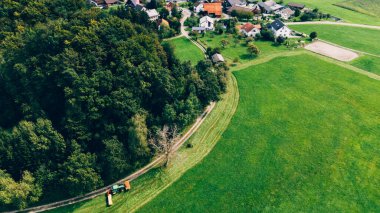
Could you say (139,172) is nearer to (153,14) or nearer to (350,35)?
(153,14)

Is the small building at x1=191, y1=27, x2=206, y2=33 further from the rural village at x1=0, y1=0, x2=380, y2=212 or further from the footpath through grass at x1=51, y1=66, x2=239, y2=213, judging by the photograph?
the footpath through grass at x1=51, y1=66, x2=239, y2=213

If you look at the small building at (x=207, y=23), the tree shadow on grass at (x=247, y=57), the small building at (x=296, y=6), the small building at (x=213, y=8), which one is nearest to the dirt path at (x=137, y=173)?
the tree shadow on grass at (x=247, y=57)

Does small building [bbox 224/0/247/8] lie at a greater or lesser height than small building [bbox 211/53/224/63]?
greater

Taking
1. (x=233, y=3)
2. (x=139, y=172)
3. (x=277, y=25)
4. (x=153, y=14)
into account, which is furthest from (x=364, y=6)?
(x=139, y=172)

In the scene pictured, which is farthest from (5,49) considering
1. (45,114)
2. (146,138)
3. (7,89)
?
(146,138)

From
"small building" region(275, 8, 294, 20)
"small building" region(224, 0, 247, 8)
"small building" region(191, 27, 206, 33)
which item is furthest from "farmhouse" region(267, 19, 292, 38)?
"small building" region(224, 0, 247, 8)

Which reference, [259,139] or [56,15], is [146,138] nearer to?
[259,139]

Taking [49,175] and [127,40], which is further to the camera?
[127,40]
